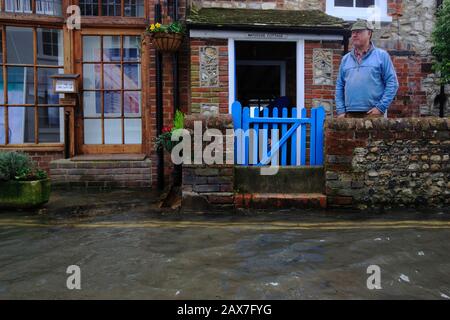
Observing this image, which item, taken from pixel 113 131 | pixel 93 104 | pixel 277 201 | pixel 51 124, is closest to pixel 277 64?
pixel 113 131

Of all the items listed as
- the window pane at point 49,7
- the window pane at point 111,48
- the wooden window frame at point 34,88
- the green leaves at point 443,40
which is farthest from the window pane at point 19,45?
the green leaves at point 443,40

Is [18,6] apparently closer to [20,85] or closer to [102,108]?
[20,85]

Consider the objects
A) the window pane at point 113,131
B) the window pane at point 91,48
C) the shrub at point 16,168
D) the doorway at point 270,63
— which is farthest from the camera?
the doorway at point 270,63

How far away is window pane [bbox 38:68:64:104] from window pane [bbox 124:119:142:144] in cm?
132

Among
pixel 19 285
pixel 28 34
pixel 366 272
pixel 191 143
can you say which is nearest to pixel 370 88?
pixel 191 143

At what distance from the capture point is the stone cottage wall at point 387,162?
5.25 meters

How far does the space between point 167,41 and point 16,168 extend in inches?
117

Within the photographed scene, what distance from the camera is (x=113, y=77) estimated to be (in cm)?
751

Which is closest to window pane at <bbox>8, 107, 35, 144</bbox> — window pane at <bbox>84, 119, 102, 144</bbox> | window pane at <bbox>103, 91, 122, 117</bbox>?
window pane at <bbox>84, 119, 102, 144</bbox>

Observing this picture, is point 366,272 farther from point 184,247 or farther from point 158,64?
point 158,64

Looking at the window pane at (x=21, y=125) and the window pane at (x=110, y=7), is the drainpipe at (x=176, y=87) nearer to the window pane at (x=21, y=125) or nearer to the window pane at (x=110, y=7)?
the window pane at (x=110, y=7)

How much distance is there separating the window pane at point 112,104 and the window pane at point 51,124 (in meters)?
0.78

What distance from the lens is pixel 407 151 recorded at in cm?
529

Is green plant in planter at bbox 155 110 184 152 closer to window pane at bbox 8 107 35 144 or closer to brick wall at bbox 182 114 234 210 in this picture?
brick wall at bbox 182 114 234 210
